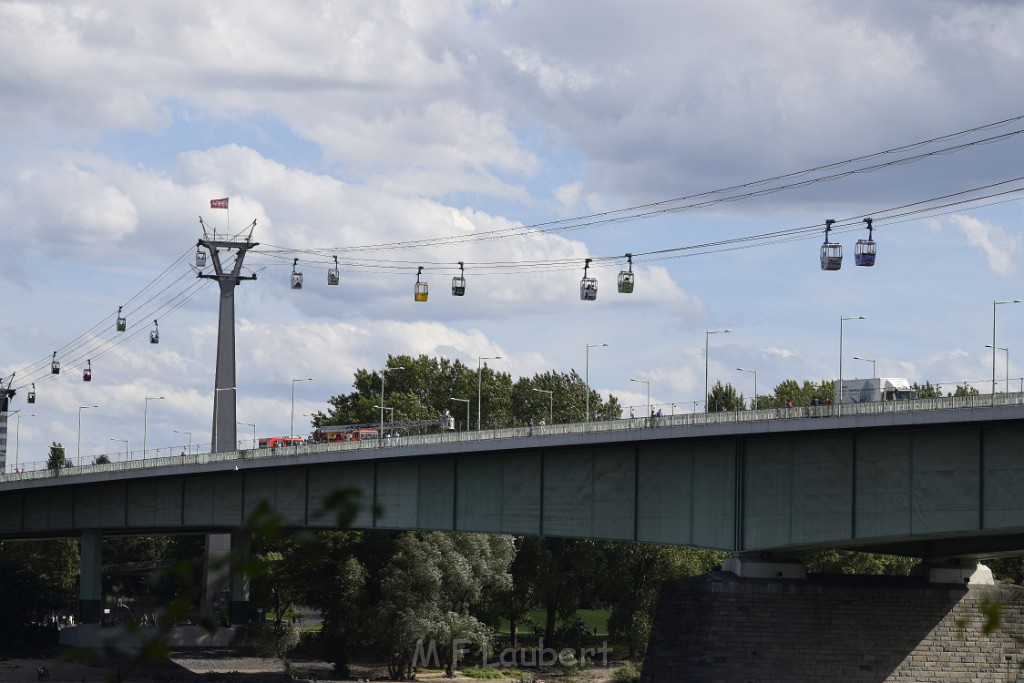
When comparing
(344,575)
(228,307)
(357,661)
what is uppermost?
(228,307)

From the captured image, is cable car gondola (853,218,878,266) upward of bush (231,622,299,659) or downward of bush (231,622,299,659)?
upward

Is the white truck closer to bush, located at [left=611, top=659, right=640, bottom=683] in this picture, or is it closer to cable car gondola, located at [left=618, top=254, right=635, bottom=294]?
cable car gondola, located at [left=618, top=254, right=635, bottom=294]

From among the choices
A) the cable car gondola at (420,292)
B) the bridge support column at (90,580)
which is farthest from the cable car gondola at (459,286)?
the bridge support column at (90,580)

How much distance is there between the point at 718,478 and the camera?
6072 centimetres

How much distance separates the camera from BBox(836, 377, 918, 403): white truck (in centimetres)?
6281

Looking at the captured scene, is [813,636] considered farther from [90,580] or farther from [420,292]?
[90,580]

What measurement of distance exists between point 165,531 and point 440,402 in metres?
66.9

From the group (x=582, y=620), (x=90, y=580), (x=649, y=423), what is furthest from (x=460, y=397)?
(x=649, y=423)

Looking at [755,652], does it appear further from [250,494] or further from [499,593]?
[499,593]

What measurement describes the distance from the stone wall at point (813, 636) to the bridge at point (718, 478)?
1.96 meters

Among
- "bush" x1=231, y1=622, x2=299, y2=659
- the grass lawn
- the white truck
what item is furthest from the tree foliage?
the white truck

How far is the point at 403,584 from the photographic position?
8769cm

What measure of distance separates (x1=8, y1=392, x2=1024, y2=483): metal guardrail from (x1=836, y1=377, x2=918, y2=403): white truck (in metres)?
5.39

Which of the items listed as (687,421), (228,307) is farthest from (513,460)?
(228,307)
